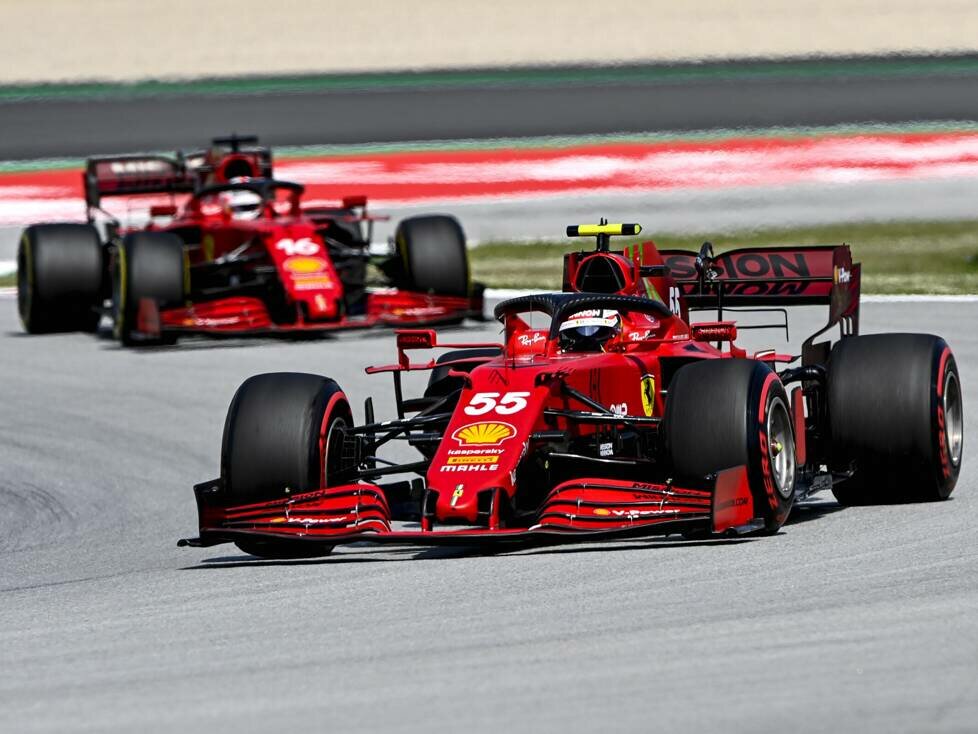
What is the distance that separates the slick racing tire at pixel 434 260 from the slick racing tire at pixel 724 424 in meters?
10.9

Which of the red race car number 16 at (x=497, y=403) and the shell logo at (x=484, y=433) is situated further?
the red race car number 16 at (x=497, y=403)

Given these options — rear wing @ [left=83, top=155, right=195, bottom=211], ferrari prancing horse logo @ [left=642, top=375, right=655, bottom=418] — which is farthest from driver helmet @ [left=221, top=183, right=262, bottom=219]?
ferrari prancing horse logo @ [left=642, top=375, right=655, bottom=418]

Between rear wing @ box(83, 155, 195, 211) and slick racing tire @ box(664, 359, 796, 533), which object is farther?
rear wing @ box(83, 155, 195, 211)

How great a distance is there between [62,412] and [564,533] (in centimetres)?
764

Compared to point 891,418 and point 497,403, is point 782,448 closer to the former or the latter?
point 891,418

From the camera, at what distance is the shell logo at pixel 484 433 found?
30.5 ft

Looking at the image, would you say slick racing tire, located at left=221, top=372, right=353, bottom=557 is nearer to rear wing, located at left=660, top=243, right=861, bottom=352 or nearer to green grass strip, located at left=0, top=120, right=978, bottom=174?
rear wing, located at left=660, top=243, right=861, bottom=352

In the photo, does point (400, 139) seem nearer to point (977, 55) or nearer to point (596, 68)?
point (596, 68)

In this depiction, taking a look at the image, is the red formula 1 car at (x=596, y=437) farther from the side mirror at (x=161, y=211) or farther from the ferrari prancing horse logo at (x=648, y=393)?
the side mirror at (x=161, y=211)

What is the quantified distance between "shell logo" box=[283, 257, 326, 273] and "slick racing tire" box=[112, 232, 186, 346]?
3.36 feet

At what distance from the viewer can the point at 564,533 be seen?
29.0ft

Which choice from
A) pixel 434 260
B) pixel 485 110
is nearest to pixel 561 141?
pixel 485 110

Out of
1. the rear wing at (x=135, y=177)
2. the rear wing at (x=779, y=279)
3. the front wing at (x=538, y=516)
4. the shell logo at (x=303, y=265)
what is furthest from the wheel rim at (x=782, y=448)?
the rear wing at (x=135, y=177)

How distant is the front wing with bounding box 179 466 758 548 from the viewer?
28.9ft
